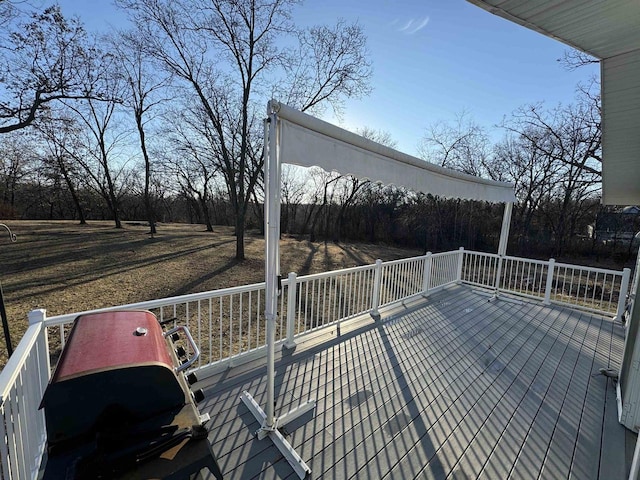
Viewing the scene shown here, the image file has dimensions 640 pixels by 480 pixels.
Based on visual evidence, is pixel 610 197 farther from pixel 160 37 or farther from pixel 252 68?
pixel 160 37

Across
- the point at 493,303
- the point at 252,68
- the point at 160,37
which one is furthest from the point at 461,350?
the point at 160,37

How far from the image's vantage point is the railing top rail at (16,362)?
3.68 feet

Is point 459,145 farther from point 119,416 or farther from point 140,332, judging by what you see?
point 119,416

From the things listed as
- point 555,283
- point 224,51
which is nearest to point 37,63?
point 224,51

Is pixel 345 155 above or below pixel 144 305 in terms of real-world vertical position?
above

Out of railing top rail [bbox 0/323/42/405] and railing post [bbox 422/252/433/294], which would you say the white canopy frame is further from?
railing post [bbox 422/252/433/294]

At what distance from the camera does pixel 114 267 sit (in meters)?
8.84

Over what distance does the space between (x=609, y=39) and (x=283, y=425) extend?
3455mm

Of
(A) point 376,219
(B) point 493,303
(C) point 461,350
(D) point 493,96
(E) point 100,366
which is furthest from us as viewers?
(A) point 376,219

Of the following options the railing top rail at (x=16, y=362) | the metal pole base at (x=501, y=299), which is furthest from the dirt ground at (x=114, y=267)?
the metal pole base at (x=501, y=299)

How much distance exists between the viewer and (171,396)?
4.61 ft

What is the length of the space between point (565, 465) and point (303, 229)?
2031 centimetres

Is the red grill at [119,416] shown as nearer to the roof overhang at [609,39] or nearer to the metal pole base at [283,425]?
the metal pole base at [283,425]

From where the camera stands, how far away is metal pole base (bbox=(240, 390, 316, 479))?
1843 millimetres
